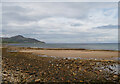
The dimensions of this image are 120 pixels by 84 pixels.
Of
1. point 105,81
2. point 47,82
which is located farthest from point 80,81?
point 47,82

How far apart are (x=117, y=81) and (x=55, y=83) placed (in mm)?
3927

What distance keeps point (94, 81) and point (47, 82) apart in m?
2.99

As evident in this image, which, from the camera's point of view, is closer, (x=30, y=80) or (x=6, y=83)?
(x=6, y=83)

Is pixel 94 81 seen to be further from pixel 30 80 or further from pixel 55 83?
pixel 30 80

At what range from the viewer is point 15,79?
6.43 metres

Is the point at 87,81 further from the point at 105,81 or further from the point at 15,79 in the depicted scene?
the point at 15,79

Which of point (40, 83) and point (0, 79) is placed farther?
point (0, 79)

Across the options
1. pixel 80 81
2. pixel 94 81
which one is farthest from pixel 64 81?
pixel 94 81

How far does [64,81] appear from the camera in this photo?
6223mm

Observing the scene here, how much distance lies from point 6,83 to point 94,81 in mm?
5446

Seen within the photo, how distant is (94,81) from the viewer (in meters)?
6.20

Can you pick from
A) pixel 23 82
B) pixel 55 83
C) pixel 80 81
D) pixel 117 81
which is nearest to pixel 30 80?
pixel 23 82

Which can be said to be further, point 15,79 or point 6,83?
point 15,79

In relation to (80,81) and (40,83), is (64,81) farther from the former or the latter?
(40,83)
